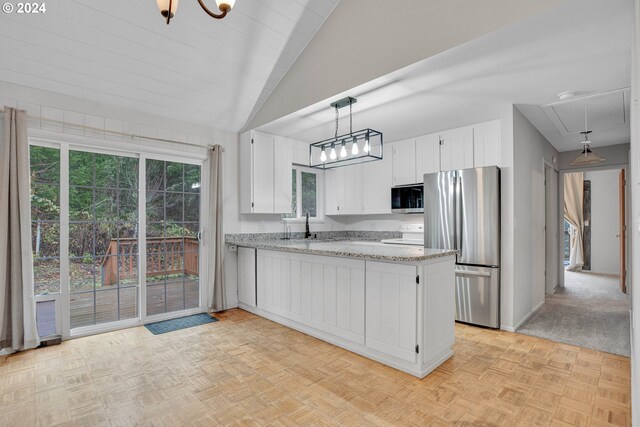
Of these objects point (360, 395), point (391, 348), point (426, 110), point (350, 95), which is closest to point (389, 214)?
point (426, 110)

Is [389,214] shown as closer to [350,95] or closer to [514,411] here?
[350,95]

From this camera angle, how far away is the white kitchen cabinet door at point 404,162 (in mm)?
4613

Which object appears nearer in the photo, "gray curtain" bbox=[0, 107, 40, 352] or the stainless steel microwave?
→ "gray curtain" bbox=[0, 107, 40, 352]

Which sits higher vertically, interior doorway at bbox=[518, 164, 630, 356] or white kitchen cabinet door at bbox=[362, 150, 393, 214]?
white kitchen cabinet door at bbox=[362, 150, 393, 214]

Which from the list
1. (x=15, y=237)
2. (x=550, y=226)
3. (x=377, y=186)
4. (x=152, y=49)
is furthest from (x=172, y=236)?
(x=550, y=226)

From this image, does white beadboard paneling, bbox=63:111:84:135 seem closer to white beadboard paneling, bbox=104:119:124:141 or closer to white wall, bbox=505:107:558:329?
white beadboard paneling, bbox=104:119:124:141

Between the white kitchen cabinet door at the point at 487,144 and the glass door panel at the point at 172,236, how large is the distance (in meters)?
3.53

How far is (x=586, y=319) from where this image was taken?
3.83 meters

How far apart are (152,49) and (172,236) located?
2.08 metres

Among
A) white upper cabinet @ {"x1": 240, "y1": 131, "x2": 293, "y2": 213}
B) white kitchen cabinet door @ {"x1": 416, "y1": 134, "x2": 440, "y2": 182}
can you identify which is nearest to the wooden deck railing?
white upper cabinet @ {"x1": 240, "y1": 131, "x2": 293, "y2": 213}

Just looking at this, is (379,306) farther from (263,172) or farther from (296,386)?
(263,172)

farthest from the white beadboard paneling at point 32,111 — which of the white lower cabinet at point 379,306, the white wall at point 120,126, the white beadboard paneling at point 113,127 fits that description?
the white lower cabinet at point 379,306

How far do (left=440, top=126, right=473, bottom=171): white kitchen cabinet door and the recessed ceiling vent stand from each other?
0.82 metres

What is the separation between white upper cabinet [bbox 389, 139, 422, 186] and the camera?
15.1 feet
